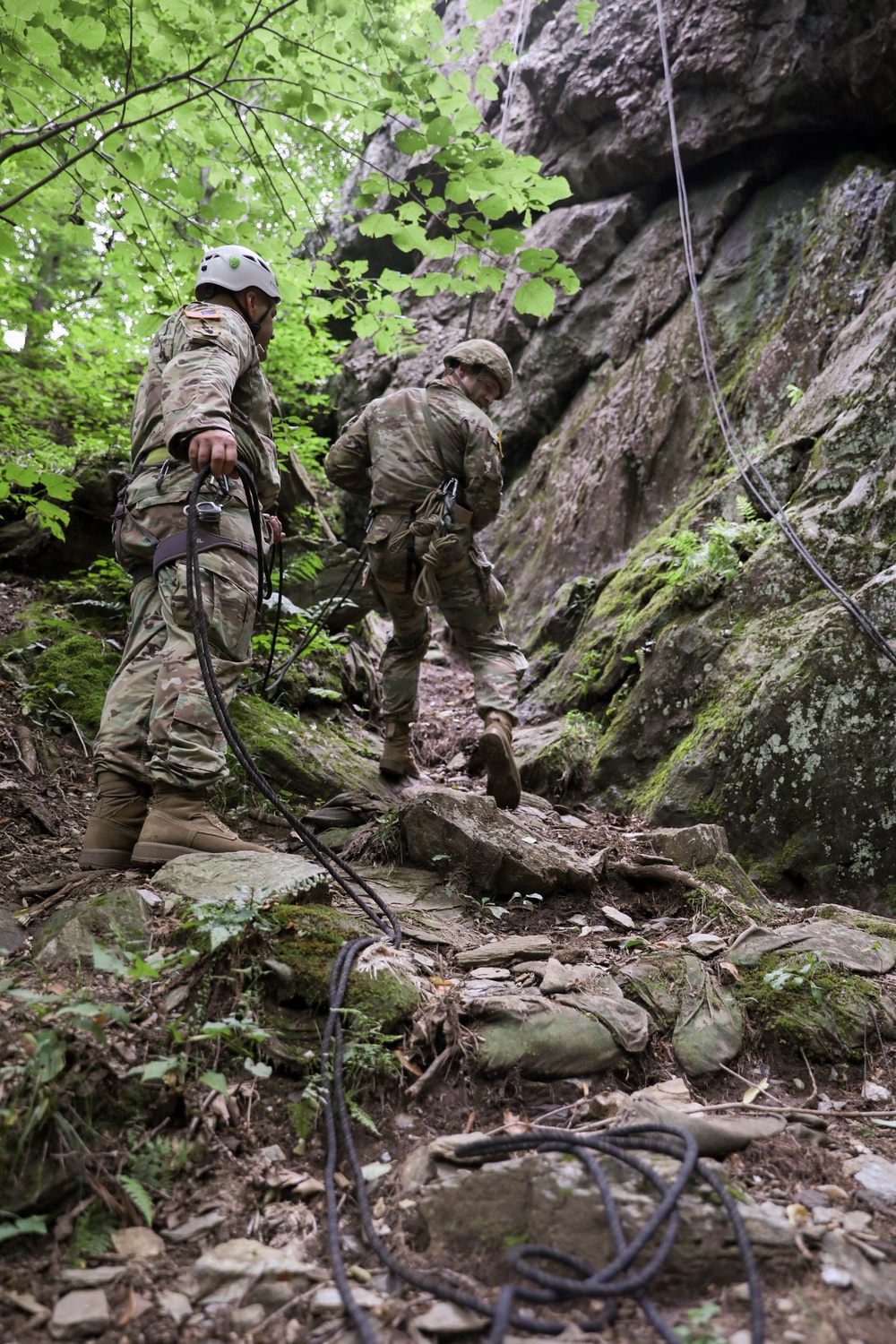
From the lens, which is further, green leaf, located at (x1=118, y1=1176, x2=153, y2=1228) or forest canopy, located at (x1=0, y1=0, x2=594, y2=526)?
forest canopy, located at (x1=0, y1=0, x2=594, y2=526)

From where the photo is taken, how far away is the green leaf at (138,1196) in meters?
1.68

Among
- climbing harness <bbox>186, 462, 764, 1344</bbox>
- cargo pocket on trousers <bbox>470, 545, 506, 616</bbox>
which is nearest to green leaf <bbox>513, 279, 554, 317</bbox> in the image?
cargo pocket on trousers <bbox>470, 545, 506, 616</bbox>

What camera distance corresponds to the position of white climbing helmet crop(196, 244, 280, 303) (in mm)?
3838

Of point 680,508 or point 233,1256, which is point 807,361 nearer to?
point 680,508

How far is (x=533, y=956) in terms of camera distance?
308cm

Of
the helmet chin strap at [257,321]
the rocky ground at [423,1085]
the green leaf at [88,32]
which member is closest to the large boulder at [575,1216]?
the rocky ground at [423,1085]

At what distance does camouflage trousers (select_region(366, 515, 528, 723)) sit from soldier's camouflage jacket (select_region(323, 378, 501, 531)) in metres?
0.21

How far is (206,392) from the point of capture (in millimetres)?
3238

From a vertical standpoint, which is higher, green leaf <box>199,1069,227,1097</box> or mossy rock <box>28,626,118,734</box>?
mossy rock <box>28,626,118,734</box>

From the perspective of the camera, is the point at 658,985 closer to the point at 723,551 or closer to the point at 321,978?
the point at 321,978

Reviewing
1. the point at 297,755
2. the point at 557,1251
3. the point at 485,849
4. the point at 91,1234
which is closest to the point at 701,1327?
the point at 557,1251

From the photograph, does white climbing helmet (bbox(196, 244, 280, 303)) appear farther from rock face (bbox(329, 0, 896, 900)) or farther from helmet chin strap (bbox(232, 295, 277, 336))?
rock face (bbox(329, 0, 896, 900))

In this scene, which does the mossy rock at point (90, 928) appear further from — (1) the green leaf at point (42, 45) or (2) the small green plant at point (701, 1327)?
(1) the green leaf at point (42, 45)

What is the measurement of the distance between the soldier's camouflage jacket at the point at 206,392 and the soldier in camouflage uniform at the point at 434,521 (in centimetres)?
139
